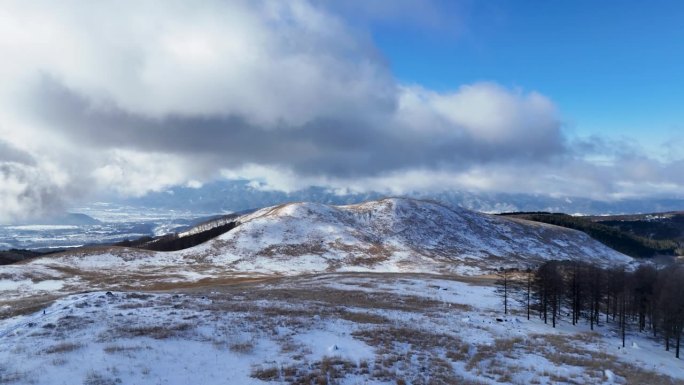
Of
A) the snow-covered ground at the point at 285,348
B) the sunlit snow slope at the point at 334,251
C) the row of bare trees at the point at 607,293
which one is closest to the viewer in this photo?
the snow-covered ground at the point at 285,348

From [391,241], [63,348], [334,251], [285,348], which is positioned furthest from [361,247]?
[63,348]

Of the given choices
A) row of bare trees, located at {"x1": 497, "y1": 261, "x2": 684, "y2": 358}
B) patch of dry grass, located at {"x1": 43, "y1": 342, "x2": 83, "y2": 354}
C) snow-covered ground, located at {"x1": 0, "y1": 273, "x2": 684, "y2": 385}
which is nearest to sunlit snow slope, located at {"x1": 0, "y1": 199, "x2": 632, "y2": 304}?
snow-covered ground, located at {"x1": 0, "y1": 273, "x2": 684, "y2": 385}

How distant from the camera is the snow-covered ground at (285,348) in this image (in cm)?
1961

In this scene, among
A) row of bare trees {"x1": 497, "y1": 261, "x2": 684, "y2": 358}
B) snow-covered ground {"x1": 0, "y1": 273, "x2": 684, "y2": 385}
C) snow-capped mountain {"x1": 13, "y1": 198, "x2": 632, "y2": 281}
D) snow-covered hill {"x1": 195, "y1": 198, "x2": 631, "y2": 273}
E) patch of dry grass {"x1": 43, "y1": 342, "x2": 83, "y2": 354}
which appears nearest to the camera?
snow-covered ground {"x1": 0, "y1": 273, "x2": 684, "y2": 385}

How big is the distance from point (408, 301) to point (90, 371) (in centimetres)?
4395

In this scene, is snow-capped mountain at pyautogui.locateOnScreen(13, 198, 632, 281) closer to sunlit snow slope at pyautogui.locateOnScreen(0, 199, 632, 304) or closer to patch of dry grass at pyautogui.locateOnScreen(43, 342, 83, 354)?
sunlit snow slope at pyautogui.locateOnScreen(0, 199, 632, 304)

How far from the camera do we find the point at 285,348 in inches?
977

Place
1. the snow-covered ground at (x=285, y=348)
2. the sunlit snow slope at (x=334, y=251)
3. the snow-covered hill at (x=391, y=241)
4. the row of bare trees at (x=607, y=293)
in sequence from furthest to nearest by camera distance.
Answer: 1. the snow-covered hill at (x=391, y=241)
2. the sunlit snow slope at (x=334, y=251)
3. the row of bare trees at (x=607, y=293)
4. the snow-covered ground at (x=285, y=348)

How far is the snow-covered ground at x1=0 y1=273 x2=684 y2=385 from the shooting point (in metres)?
19.6

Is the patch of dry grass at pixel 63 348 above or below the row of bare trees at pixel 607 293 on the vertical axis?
above

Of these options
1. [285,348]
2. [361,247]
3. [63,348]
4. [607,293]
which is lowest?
[607,293]

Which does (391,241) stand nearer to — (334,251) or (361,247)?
(361,247)

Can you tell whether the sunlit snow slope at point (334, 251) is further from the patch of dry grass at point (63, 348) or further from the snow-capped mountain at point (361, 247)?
the patch of dry grass at point (63, 348)

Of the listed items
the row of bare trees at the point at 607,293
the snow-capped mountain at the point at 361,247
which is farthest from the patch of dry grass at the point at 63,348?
the snow-capped mountain at the point at 361,247
